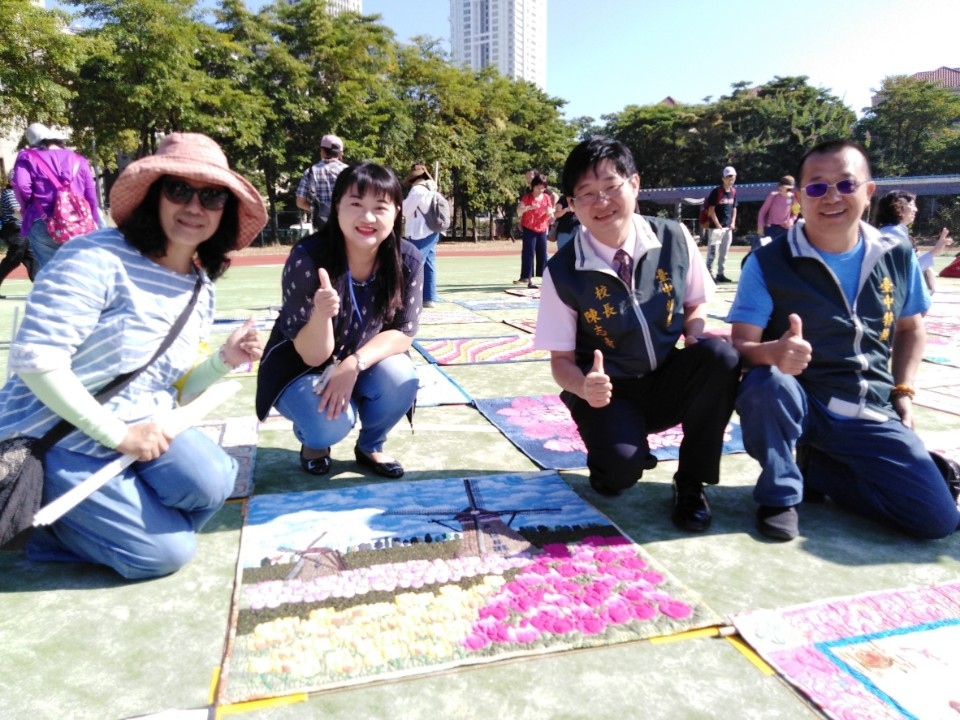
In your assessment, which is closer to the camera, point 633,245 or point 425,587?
point 425,587

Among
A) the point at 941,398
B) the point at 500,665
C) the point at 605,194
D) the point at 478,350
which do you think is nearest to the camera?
the point at 500,665

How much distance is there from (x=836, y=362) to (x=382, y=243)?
163cm

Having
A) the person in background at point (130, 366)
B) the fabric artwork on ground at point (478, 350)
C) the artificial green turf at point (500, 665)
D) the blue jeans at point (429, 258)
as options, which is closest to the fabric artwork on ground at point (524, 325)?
the fabric artwork on ground at point (478, 350)

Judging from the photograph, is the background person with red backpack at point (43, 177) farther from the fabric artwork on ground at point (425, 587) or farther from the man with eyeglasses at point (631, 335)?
the man with eyeglasses at point (631, 335)

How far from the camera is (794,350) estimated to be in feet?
6.66

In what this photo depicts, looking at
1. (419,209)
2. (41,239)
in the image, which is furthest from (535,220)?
(41,239)

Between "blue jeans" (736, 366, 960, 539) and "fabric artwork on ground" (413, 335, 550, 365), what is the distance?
264cm

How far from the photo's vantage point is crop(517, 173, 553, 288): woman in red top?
29.5ft

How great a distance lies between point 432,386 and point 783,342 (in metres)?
2.26

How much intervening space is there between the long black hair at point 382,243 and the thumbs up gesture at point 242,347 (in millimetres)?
485

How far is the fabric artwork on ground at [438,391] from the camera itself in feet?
12.0

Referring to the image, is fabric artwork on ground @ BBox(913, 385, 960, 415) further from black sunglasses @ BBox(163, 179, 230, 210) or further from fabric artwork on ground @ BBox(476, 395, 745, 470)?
black sunglasses @ BBox(163, 179, 230, 210)

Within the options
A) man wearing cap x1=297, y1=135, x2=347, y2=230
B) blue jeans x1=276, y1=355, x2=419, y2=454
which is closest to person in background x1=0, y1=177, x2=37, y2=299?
man wearing cap x1=297, y1=135, x2=347, y2=230

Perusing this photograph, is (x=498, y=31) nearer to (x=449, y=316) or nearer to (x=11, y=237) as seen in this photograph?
(x=11, y=237)
